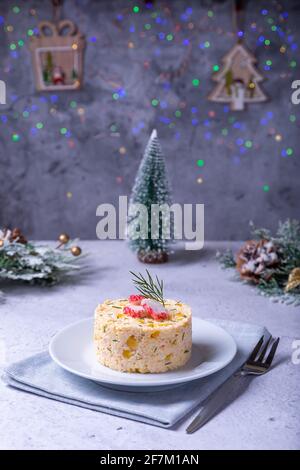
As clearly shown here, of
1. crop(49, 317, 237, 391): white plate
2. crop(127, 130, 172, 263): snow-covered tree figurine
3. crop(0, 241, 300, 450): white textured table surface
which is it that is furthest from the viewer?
crop(127, 130, 172, 263): snow-covered tree figurine

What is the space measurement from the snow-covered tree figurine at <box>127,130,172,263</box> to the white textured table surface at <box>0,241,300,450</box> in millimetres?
52

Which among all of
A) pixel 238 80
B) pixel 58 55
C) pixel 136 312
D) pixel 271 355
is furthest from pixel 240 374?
pixel 58 55

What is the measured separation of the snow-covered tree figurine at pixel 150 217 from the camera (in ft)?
5.84

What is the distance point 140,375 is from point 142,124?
2145 millimetres

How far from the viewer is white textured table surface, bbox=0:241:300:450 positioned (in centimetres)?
79

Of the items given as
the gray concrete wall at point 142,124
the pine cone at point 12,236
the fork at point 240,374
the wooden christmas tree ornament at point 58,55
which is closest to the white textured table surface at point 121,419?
the fork at point 240,374

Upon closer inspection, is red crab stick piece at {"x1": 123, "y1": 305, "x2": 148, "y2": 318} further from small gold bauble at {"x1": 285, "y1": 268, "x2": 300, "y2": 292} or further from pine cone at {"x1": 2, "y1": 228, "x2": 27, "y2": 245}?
pine cone at {"x1": 2, "y1": 228, "x2": 27, "y2": 245}

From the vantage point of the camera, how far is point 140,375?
A: 94cm

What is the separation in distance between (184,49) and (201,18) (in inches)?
6.3

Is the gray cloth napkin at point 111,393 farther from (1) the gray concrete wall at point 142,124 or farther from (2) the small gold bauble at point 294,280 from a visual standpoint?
(1) the gray concrete wall at point 142,124

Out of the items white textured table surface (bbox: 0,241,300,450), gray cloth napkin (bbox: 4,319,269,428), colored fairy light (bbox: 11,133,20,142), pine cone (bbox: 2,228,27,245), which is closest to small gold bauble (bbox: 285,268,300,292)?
white textured table surface (bbox: 0,241,300,450)

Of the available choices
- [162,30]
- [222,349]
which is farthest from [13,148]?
[222,349]

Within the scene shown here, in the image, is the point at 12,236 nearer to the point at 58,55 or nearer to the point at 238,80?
the point at 58,55
